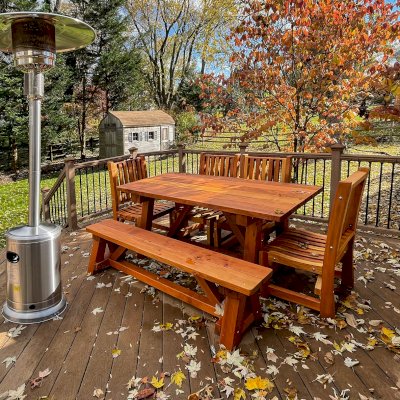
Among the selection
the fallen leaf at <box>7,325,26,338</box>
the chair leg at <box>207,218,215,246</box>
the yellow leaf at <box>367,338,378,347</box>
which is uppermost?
the chair leg at <box>207,218,215,246</box>

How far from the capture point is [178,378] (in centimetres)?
174

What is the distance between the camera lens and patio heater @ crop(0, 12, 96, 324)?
2.09 m

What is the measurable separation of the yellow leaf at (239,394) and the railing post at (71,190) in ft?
10.6

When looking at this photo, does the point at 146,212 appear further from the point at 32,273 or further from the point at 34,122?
the point at 34,122

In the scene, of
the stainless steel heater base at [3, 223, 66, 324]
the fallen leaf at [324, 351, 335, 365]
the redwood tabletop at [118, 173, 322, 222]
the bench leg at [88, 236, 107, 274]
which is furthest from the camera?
the bench leg at [88, 236, 107, 274]

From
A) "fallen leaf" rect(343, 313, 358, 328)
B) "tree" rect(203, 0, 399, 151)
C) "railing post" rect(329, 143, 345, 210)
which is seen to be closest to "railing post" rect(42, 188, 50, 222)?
"tree" rect(203, 0, 399, 151)

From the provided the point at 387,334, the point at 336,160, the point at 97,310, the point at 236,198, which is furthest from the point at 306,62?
the point at 97,310

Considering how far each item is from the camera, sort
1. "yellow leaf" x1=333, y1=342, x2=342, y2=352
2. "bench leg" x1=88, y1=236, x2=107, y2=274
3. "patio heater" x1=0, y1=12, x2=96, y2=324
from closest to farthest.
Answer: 1. "yellow leaf" x1=333, y1=342, x2=342, y2=352
2. "patio heater" x1=0, y1=12, x2=96, y2=324
3. "bench leg" x1=88, y1=236, x2=107, y2=274

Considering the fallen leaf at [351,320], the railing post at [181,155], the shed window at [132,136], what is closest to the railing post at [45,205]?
the railing post at [181,155]

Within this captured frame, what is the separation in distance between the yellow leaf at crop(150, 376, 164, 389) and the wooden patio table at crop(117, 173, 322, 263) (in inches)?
41.5

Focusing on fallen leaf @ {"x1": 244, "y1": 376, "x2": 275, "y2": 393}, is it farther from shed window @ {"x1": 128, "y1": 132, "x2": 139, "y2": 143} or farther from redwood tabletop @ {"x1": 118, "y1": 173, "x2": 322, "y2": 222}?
shed window @ {"x1": 128, "y1": 132, "x2": 139, "y2": 143}

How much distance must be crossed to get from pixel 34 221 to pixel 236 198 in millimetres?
1524

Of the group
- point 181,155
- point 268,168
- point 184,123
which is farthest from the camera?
point 184,123

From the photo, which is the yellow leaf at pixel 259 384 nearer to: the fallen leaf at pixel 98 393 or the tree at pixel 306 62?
the fallen leaf at pixel 98 393
